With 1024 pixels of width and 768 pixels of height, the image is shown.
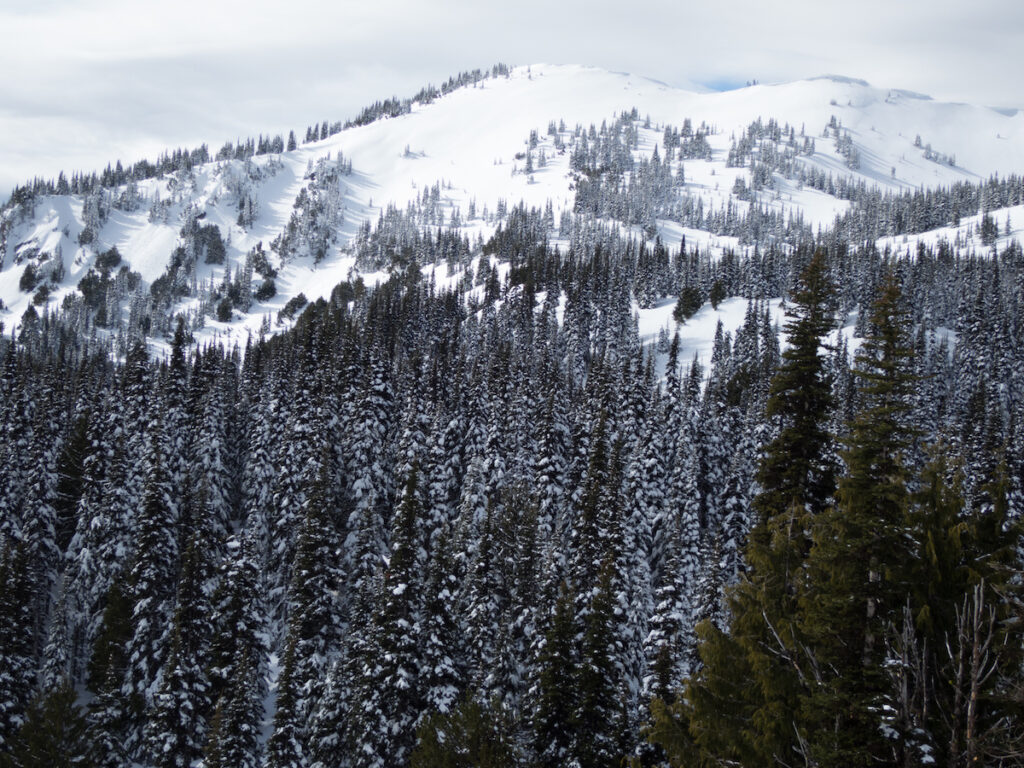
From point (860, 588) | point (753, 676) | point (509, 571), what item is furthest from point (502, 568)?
point (860, 588)

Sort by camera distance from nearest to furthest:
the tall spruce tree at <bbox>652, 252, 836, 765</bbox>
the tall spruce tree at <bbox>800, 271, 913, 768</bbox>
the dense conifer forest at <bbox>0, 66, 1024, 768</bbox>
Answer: the tall spruce tree at <bbox>800, 271, 913, 768</bbox>, the dense conifer forest at <bbox>0, 66, 1024, 768</bbox>, the tall spruce tree at <bbox>652, 252, 836, 765</bbox>

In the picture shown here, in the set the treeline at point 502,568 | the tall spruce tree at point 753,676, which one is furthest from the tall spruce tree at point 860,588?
the tall spruce tree at point 753,676

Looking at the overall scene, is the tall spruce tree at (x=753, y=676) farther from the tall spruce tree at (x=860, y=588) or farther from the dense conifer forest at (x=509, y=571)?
the tall spruce tree at (x=860, y=588)

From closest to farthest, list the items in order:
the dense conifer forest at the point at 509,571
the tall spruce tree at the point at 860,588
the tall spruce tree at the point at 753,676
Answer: the tall spruce tree at the point at 860,588
the dense conifer forest at the point at 509,571
the tall spruce tree at the point at 753,676

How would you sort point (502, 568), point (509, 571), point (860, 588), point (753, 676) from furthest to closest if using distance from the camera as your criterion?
1. point (509, 571)
2. point (502, 568)
3. point (753, 676)
4. point (860, 588)

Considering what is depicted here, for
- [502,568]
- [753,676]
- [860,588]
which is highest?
[860,588]

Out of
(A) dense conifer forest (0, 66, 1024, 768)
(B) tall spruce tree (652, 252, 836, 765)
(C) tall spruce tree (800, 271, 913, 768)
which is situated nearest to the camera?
(C) tall spruce tree (800, 271, 913, 768)

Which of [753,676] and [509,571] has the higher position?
[753,676]

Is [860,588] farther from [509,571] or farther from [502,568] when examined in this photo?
[509,571]

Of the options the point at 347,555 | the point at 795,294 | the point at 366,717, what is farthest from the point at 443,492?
the point at 795,294

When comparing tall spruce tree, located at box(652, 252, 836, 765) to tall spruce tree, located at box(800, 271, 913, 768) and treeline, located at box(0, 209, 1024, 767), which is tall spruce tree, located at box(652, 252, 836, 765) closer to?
treeline, located at box(0, 209, 1024, 767)

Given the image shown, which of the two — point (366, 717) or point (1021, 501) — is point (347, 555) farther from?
point (1021, 501)

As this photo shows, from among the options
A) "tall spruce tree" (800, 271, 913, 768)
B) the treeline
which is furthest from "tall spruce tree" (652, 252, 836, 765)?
"tall spruce tree" (800, 271, 913, 768)

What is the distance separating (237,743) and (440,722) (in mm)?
10643
